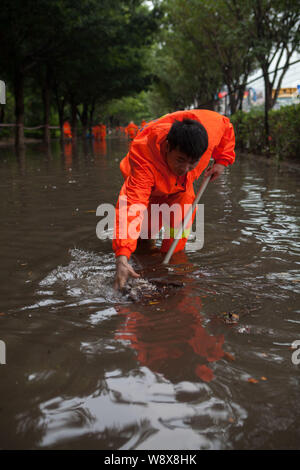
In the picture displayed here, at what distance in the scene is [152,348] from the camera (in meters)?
2.34

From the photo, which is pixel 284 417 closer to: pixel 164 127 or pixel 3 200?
pixel 164 127

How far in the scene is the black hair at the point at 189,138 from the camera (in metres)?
2.80

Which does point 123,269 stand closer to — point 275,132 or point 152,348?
point 152,348

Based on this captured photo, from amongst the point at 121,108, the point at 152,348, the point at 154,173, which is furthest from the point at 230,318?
the point at 121,108

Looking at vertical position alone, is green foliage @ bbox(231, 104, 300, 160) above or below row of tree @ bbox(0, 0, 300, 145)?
below

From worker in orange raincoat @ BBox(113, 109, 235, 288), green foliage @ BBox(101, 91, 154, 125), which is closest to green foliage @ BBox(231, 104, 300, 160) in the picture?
worker in orange raincoat @ BBox(113, 109, 235, 288)

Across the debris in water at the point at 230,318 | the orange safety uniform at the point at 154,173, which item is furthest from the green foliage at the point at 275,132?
the debris in water at the point at 230,318

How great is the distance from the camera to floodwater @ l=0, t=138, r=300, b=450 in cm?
172

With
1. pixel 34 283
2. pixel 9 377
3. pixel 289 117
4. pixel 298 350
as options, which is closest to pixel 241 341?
pixel 298 350

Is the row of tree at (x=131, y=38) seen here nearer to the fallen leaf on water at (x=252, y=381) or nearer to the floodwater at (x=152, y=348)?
the floodwater at (x=152, y=348)

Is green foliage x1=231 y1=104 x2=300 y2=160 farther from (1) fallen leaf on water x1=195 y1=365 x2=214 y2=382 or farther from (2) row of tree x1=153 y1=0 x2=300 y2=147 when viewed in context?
(1) fallen leaf on water x1=195 y1=365 x2=214 y2=382

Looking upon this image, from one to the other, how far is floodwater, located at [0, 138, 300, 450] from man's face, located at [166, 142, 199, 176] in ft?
2.81

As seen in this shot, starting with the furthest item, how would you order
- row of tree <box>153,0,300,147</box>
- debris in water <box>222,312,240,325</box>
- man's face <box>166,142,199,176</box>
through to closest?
row of tree <box>153,0,300,147</box>, man's face <box>166,142,199,176</box>, debris in water <box>222,312,240,325</box>
